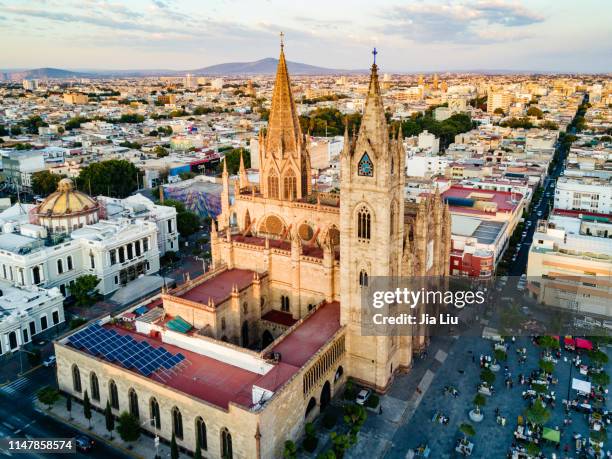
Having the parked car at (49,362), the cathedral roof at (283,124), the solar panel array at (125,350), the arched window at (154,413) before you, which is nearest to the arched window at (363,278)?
the solar panel array at (125,350)

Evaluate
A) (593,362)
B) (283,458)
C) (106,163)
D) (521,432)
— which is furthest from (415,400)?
(106,163)

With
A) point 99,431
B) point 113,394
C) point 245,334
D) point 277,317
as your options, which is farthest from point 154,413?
point 277,317

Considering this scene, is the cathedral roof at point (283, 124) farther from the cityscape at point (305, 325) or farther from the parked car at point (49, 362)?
the parked car at point (49, 362)

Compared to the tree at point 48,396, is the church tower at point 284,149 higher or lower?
higher

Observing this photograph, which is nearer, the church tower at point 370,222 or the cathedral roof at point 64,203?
the church tower at point 370,222

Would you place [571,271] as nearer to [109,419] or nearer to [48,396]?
[109,419]

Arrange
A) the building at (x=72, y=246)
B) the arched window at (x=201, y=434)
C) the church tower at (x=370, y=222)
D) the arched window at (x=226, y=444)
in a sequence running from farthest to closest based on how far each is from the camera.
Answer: the building at (x=72, y=246), the church tower at (x=370, y=222), the arched window at (x=201, y=434), the arched window at (x=226, y=444)

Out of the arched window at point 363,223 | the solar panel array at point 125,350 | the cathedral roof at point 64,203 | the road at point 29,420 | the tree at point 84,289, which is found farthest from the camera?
the cathedral roof at point 64,203

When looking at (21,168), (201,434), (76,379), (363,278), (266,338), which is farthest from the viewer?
(21,168)
